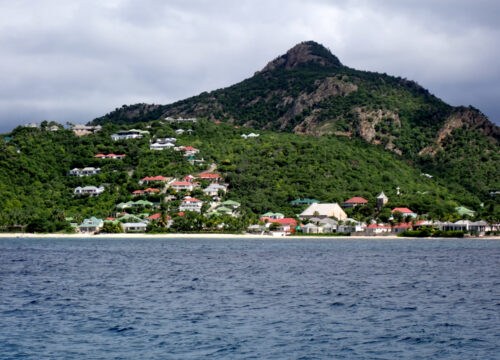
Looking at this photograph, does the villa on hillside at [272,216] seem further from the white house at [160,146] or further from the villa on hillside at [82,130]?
the villa on hillside at [82,130]

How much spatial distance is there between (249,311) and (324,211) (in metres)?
96.3

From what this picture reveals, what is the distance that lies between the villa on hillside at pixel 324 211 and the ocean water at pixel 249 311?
70408 millimetres

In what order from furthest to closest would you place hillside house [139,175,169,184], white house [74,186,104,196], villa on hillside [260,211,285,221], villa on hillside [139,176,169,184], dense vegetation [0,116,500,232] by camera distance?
villa on hillside [139,176,169,184]
hillside house [139,175,169,184]
white house [74,186,104,196]
dense vegetation [0,116,500,232]
villa on hillside [260,211,285,221]

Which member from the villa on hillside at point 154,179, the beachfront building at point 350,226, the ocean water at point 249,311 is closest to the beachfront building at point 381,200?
the beachfront building at point 350,226

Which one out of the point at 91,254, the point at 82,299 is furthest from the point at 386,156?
the point at 82,299

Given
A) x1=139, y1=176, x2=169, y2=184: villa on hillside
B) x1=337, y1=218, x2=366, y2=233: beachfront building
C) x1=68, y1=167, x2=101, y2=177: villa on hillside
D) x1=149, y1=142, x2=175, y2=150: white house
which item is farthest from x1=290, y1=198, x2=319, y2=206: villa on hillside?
x1=68, y1=167, x2=101, y2=177: villa on hillside

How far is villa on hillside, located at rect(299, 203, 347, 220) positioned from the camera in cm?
12593

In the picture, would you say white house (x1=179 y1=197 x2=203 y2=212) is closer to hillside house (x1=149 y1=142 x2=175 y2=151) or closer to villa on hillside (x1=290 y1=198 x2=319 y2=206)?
villa on hillside (x1=290 y1=198 x2=319 y2=206)

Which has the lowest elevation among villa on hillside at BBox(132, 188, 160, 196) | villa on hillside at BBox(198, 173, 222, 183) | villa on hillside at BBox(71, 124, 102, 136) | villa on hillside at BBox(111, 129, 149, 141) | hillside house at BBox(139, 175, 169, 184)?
villa on hillside at BBox(132, 188, 160, 196)

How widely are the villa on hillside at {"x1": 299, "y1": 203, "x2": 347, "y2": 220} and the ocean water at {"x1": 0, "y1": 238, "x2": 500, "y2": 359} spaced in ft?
231

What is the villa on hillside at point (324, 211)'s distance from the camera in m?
126

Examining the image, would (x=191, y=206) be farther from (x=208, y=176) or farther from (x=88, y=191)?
(x=88, y=191)

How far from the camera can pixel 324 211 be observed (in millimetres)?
126688

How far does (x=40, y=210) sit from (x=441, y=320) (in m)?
104
